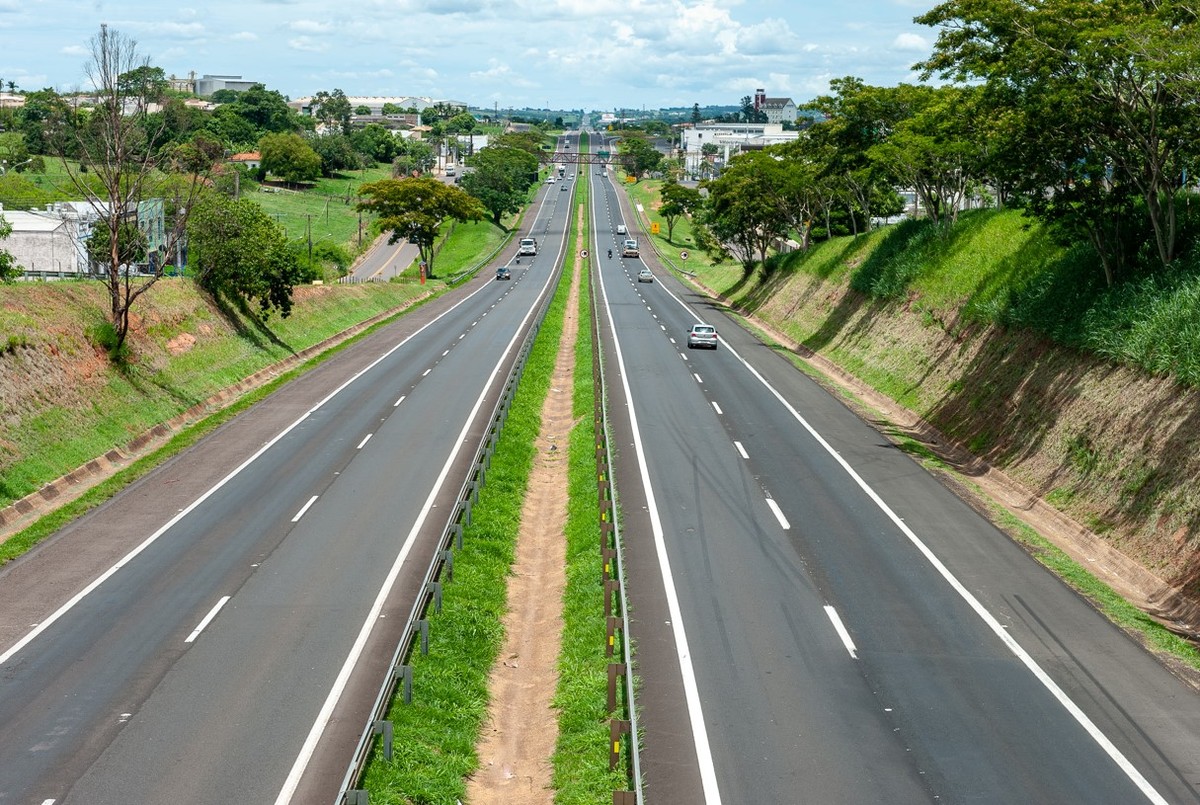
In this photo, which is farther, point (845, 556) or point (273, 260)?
point (273, 260)

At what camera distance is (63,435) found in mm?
32812

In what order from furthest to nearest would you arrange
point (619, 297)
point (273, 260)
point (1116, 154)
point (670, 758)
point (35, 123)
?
point (35, 123)
point (619, 297)
point (273, 260)
point (1116, 154)
point (670, 758)

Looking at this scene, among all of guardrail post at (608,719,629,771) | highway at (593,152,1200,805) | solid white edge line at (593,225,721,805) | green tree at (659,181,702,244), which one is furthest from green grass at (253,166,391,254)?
guardrail post at (608,719,629,771)

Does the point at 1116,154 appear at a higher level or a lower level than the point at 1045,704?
higher

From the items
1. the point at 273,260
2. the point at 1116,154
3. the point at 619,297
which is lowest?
the point at 619,297

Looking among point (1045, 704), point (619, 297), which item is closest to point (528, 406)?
point (1045, 704)

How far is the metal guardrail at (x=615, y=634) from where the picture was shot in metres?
14.8

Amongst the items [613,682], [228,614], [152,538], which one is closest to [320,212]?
[152,538]

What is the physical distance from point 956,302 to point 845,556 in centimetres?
2501

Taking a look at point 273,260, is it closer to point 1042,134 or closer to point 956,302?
point 956,302

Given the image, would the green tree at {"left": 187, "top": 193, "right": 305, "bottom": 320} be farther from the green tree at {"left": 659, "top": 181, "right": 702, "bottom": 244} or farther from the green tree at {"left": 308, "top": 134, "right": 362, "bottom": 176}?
the green tree at {"left": 308, "top": 134, "right": 362, "bottom": 176}

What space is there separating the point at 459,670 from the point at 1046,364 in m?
23.0

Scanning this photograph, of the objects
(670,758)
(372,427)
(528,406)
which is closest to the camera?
(670,758)

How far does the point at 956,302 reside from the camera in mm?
46656
